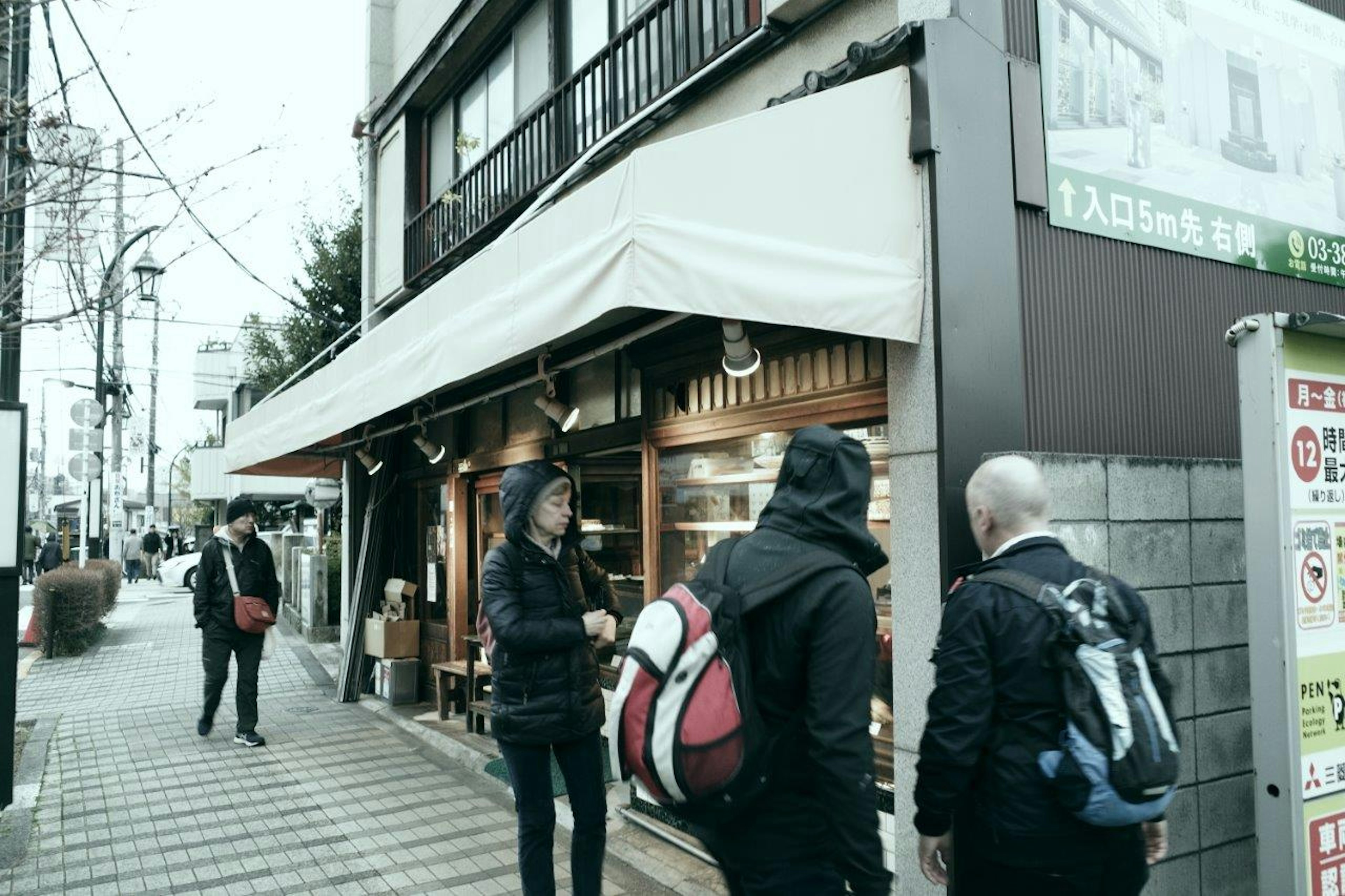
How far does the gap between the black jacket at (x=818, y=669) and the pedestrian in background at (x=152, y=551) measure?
3350 cm

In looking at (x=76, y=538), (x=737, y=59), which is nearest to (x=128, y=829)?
(x=737, y=59)

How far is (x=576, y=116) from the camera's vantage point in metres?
7.32

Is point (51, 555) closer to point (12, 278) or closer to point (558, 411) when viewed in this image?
point (12, 278)

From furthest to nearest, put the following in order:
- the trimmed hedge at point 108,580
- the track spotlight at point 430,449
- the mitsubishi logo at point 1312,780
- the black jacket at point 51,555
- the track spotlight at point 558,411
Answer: the black jacket at point 51,555 < the trimmed hedge at point 108,580 < the track spotlight at point 430,449 < the track spotlight at point 558,411 < the mitsubishi logo at point 1312,780

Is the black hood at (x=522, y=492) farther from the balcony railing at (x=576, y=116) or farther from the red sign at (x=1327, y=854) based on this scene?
the red sign at (x=1327, y=854)

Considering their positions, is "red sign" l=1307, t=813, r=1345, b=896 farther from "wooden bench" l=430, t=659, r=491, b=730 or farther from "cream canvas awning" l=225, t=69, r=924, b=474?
"wooden bench" l=430, t=659, r=491, b=730

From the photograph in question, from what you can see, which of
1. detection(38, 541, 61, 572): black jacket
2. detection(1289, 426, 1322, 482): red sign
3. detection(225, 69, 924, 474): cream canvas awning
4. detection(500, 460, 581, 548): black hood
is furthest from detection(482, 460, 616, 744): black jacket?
detection(38, 541, 61, 572): black jacket

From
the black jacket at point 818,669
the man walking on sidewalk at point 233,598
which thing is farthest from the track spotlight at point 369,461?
the black jacket at point 818,669

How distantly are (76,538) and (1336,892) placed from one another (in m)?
43.9

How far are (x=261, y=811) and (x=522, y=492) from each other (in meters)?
3.80

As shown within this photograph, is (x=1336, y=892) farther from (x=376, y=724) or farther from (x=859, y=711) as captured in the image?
(x=376, y=724)

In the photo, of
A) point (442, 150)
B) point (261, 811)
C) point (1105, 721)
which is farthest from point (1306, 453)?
point (442, 150)

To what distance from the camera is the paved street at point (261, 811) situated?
5039mm

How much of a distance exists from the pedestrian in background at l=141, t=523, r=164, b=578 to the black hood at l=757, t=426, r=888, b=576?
33.5 meters
